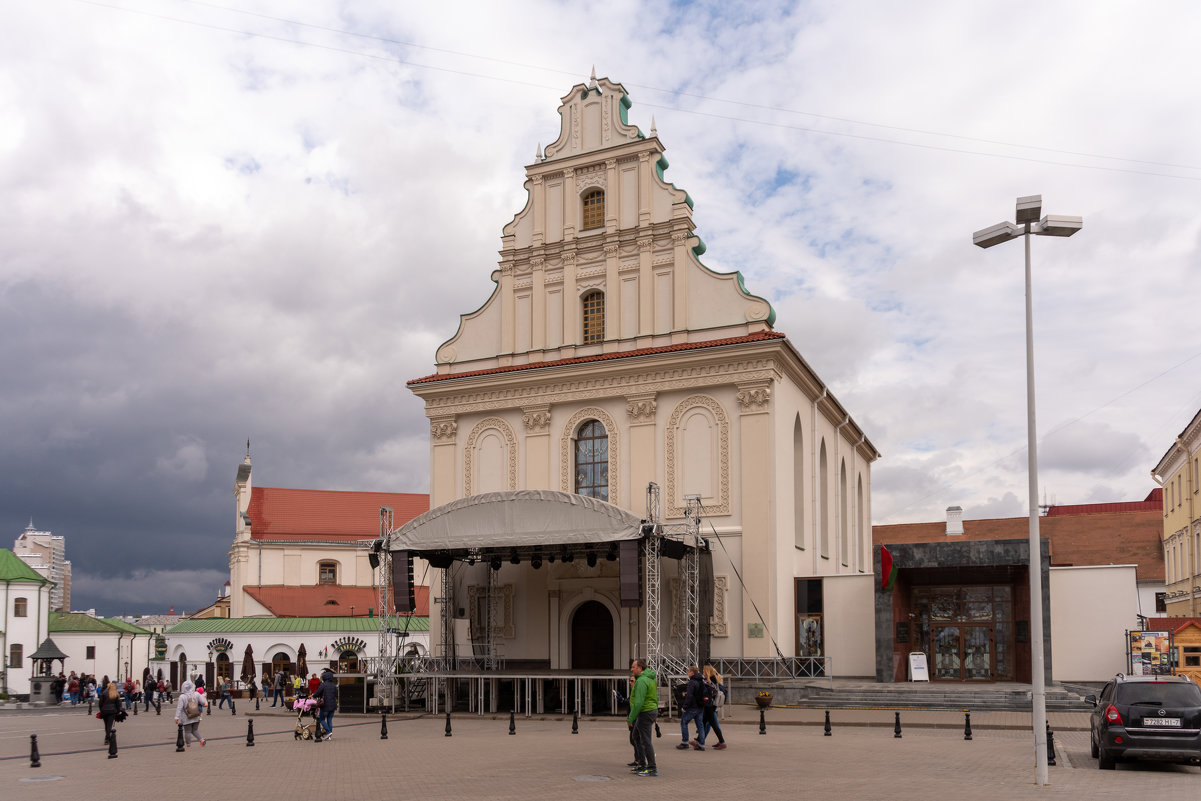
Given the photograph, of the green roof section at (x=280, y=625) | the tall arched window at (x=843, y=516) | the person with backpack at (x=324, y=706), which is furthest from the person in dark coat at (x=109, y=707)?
the green roof section at (x=280, y=625)

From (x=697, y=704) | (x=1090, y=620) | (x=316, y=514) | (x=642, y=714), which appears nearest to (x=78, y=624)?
(x=316, y=514)

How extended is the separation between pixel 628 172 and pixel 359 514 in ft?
154

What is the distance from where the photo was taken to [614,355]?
3706 centimetres

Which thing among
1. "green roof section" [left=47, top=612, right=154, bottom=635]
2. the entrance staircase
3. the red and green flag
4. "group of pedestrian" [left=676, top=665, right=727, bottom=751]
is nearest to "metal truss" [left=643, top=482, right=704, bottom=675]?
the entrance staircase

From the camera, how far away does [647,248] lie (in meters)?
37.9

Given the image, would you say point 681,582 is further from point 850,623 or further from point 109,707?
point 109,707

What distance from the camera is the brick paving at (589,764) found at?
15469 millimetres

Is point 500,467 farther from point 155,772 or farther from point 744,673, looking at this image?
point 155,772

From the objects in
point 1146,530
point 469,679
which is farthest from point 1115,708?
point 1146,530

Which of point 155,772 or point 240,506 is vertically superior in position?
point 240,506

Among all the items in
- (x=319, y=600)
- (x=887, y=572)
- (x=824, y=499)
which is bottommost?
(x=319, y=600)

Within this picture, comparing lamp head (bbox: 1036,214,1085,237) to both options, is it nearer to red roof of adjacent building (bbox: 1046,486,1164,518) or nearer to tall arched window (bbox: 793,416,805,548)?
tall arched window (bbox: 793,416,805,548)

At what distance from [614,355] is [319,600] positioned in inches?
1688

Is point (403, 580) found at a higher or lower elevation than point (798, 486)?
lower
